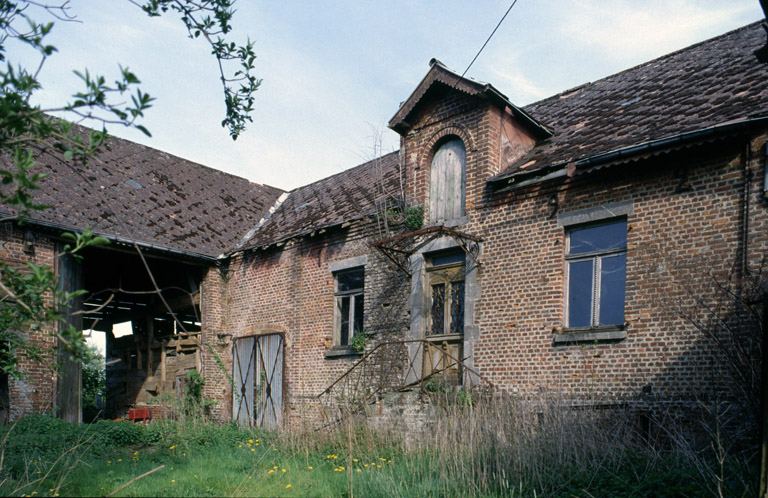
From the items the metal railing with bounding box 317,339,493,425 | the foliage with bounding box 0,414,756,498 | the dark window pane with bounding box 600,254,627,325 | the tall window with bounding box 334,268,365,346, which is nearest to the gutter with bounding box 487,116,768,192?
the dark window pane with bounding box 600,254,627,325

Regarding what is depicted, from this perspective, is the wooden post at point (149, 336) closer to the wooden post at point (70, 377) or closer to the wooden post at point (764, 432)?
the wooden post at point (70, 377)

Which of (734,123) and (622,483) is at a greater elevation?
(734,123)

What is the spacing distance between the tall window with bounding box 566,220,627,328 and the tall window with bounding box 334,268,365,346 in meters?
5.13

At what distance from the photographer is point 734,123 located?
336 inches

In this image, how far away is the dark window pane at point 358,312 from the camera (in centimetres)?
1423

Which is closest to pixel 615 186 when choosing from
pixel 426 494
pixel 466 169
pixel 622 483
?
pixel 466 169

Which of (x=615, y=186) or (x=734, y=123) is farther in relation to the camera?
(x=615, y=186)

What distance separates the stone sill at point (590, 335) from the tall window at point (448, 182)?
3176 mm

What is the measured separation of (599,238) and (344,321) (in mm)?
6318

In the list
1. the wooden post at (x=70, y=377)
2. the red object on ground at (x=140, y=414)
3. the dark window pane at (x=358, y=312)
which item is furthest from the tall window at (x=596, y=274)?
the red object on ground at (x=140, y=414)

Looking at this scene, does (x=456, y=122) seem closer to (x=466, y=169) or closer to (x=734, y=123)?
(x=466, y=169)

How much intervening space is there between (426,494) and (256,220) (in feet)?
43.8

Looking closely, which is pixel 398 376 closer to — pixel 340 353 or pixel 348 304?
pixel 340 353

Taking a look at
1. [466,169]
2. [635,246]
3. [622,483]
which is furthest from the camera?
[466,169]
